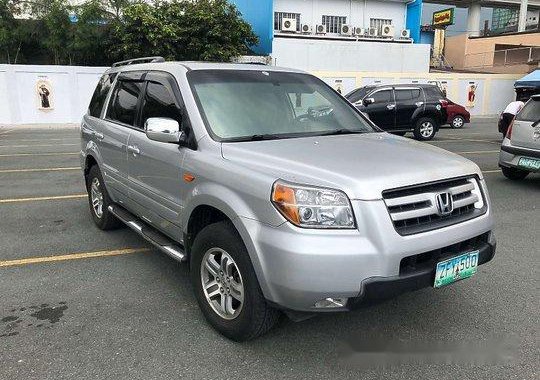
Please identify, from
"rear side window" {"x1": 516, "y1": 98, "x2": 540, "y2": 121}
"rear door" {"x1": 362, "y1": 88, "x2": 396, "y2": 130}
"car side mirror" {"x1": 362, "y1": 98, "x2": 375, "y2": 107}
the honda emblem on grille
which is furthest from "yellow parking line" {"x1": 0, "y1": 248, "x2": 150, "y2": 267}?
"rear door" {"x1": 362, "y1": 88, "x2": 396, "y2": 130}

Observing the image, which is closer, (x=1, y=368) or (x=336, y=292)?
(x=336, y=292)

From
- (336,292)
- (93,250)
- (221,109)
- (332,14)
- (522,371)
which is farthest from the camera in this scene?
(332,14)

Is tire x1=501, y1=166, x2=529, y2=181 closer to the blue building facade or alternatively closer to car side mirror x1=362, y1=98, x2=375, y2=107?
car side mirror x1=362, y1=98, x2=375, y2=107

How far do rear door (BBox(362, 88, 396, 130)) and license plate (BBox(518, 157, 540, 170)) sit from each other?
7.45 metres

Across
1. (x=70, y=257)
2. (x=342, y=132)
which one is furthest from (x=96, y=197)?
(x=342, y=132)

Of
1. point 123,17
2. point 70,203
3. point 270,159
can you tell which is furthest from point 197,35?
point 270,159

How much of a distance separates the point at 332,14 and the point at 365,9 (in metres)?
2.30

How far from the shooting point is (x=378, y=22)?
3169cm

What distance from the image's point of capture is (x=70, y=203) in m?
6.94

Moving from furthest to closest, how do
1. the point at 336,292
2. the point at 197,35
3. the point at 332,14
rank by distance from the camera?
the point at 332,14, the point at 197,35, the point at 336,292

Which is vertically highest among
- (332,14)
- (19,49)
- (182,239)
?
(332,14)

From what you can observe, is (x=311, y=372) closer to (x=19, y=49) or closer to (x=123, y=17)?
(x=123, y=17)

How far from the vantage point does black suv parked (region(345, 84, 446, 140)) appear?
49.8 feet

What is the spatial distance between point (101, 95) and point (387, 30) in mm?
28434
